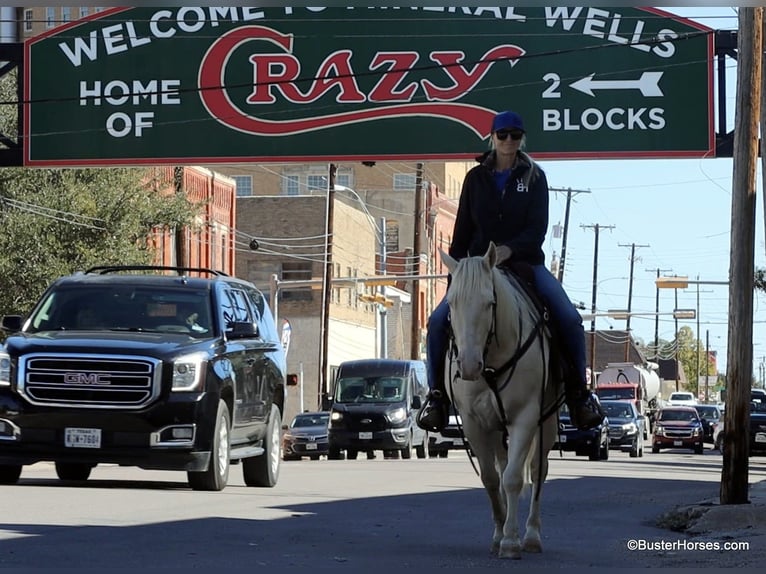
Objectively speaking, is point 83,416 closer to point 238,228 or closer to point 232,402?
point 232,402

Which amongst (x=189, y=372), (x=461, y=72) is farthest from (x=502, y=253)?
(x=461, y=72)

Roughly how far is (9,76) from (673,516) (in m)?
26.3

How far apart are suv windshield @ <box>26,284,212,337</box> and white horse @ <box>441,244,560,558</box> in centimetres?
719

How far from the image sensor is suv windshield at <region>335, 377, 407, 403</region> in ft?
136

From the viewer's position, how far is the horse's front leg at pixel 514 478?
1102cm

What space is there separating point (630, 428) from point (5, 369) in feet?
110

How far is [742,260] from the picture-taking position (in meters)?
19.2

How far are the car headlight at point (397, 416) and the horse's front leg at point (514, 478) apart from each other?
29540 millimetres

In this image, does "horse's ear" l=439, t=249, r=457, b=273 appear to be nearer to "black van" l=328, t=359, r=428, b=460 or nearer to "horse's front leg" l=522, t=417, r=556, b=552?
"horse's front leg" l=522, t=417, r=556, b=552

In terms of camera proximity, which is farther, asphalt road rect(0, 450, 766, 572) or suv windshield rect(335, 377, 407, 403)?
suv windshield rect(335, 377, 407, 403)

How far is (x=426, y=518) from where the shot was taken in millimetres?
15398

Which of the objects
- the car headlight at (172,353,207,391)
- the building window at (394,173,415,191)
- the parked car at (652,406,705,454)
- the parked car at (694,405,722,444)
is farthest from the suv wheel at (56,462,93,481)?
the building window at (394,173,415,191)

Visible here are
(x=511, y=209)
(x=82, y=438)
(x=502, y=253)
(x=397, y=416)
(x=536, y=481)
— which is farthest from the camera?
(x=397, y=416)

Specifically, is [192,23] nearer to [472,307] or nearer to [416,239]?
[472,307]
